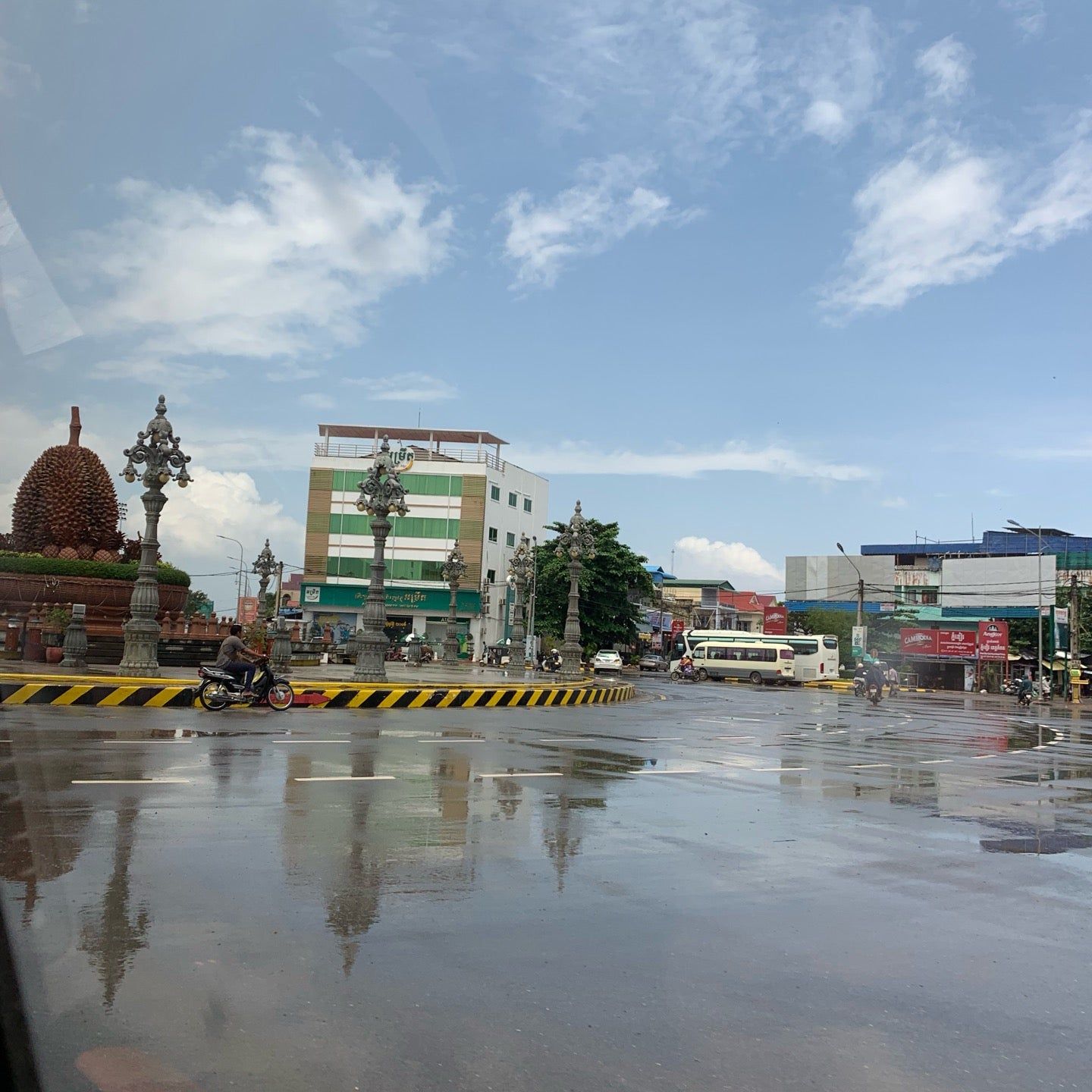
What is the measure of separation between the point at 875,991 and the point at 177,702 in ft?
54.7

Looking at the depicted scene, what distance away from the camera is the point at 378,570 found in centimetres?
2630

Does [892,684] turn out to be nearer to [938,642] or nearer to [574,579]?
[938,642]

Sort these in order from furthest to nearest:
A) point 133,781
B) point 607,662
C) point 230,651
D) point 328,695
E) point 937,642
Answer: point 607,662
point 937,642
point 328,695
point 230,651
point 133,781

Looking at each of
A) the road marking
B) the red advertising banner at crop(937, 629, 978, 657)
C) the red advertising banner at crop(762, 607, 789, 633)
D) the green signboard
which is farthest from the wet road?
the red advertising banner at crop(762, 607, 789, 633)

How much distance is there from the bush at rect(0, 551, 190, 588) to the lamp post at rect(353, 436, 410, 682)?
8.78 m

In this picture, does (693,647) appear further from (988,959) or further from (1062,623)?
(988,959)

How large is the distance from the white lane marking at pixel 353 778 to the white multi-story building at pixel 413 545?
59520 mm

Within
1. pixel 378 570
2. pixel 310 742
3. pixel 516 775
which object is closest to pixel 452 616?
pixel 378 570

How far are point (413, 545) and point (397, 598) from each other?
3.96 metres

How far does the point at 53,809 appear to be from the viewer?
25.7 ft

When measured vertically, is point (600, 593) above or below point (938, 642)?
above

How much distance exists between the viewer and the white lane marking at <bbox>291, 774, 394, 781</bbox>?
1012 centimetres

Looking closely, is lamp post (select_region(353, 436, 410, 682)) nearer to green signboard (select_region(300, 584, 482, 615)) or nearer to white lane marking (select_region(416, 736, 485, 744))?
white lane marking (select_region(416, 736, 485, 744))

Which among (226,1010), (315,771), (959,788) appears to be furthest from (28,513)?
(226,1010)
